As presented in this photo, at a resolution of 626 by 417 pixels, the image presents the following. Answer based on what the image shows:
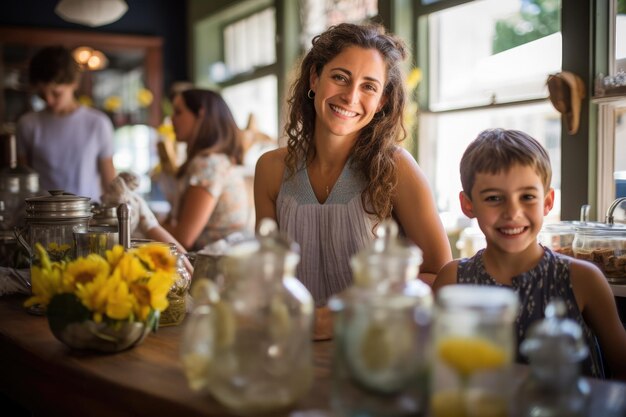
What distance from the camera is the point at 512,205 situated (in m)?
1.56

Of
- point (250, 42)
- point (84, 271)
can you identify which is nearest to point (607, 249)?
point (84, 271)

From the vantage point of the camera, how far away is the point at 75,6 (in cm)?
450

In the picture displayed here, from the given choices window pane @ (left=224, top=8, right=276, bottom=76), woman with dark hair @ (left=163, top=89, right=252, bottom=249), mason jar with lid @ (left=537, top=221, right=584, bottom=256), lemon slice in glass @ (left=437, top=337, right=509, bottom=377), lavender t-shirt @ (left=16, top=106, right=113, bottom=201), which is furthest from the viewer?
window pane @ (left=224, top=8, right=276, bottom=76)

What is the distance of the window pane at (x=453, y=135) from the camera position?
12.2 ft

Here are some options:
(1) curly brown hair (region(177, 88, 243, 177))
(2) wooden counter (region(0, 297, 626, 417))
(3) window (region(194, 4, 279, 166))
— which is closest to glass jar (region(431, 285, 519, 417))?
(2) wooden counter (region(0, 297, 626, 417))

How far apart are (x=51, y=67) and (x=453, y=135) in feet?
7.29

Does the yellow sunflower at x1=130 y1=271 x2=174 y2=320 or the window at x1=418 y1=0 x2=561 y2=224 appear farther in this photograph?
the window at x1=418 y1=0 x2=561 y2=224

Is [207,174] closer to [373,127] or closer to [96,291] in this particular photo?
[373,127]

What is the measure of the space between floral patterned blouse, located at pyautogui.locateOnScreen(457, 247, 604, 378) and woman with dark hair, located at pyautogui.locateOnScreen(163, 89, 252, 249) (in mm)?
1998

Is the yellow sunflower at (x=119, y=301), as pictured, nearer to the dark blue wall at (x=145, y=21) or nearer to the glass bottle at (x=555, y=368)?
the glass bottle at (x=555, y=368)

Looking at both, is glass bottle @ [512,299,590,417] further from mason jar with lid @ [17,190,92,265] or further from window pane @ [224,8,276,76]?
window pane @ [224,8,276,76]

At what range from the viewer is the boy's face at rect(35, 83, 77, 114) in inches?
150

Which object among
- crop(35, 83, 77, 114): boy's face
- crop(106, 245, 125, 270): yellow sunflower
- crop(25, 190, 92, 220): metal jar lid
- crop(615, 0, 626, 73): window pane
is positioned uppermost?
crop(615, 0, 626, 73): window pane

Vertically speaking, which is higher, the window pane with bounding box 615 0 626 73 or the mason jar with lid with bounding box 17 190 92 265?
the window pane with bounding box 615 0 626 73
